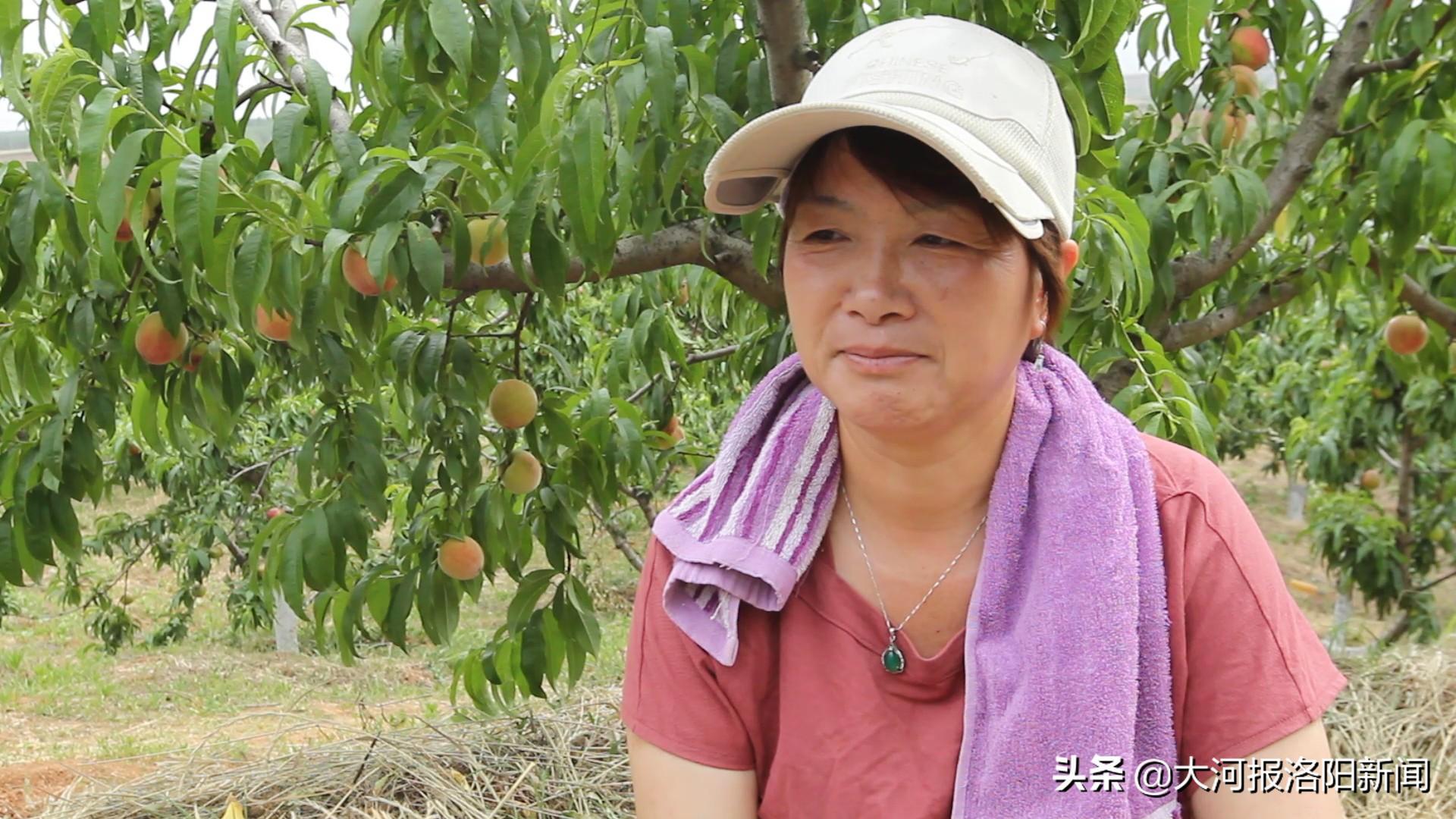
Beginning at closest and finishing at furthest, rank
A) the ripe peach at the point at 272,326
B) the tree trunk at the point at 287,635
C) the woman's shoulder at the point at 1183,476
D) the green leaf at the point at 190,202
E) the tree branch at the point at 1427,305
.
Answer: the woman's shoulder at the point at 1183,476, the green leaf at the point at 190,202, the ripe peach at the point at 272,326, the tree branch at the point at 1427,305, the tree trunk at the point at 287,635

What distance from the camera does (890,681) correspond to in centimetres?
105

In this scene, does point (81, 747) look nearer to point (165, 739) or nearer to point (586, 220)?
point (165, 739)

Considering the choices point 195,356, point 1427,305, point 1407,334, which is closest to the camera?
point 195,356

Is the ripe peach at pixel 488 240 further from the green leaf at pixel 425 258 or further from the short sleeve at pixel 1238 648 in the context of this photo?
the short sleeve at pixel 1238 648

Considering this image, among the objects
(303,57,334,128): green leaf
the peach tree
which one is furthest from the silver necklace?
(303,57,334,128): green leaf

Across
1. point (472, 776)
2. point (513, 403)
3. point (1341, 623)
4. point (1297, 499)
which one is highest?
point (513, 403)

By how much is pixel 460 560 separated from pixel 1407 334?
2.18 metres

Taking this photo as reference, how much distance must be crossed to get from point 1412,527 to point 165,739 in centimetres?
419

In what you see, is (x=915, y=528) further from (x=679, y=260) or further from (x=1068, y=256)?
(x=679, y=260)

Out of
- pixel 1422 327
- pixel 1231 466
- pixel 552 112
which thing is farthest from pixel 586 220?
pixel 1231 466

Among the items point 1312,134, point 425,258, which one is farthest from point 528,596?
point 1312,134

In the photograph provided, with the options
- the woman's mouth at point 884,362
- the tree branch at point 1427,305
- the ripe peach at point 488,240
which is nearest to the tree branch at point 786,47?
the ripe peach at point 488,240

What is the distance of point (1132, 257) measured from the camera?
1.45 metres

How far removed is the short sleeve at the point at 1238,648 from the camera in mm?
964
